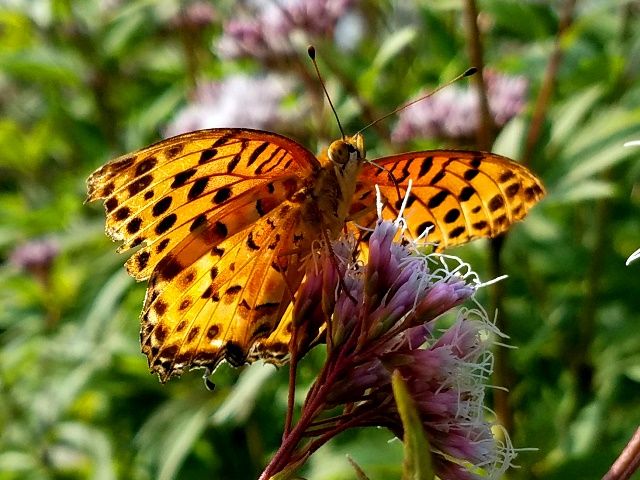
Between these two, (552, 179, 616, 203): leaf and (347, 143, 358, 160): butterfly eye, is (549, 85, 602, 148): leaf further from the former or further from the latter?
(347, 143, 358, 160): butterfly eye

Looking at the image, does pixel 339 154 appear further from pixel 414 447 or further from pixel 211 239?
pixel 414 447

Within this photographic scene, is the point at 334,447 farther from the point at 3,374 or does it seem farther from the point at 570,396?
the point at 3,374

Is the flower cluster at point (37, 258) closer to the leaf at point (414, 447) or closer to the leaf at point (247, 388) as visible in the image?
the leaf at point (247, 388)

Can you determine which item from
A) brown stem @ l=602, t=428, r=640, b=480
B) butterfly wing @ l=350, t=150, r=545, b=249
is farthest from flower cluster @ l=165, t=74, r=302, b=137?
brown stem @ l=602, t=428, r=640, b=480

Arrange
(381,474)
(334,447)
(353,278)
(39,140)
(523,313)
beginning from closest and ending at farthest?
(353,278) → (381,474) → (334,447) → (523,313) → (39,140)

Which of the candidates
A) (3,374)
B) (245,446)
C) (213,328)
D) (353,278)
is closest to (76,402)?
(3,374)
